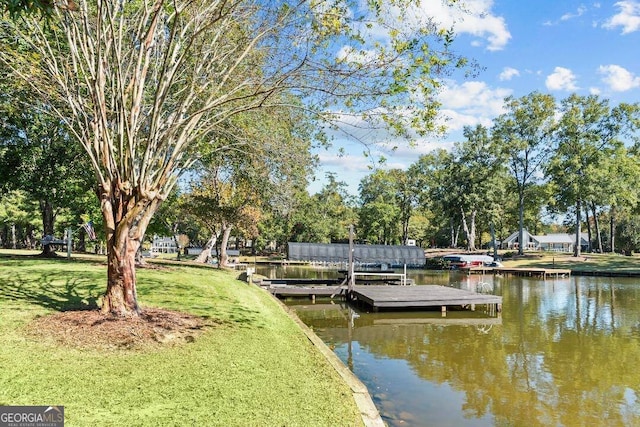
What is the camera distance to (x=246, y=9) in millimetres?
9930

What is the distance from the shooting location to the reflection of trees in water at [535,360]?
8.44 meters

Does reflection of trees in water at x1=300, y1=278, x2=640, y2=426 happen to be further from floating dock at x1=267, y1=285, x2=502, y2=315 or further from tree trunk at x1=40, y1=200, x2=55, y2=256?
tree trunk at x1=40, y1=200, x2=55, y2=256

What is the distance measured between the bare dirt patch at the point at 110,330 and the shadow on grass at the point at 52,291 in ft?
4.40

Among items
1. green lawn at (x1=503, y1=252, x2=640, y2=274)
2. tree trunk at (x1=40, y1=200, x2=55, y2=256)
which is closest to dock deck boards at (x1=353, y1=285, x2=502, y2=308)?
tree trunk at (x1=40, y1=200, x2=55, y2=256)

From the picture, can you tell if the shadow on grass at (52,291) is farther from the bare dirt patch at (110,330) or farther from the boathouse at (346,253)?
the boathouse at (346,253)

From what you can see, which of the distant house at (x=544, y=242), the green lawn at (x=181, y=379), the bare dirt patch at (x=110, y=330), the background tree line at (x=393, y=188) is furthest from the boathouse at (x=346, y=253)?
A: the distant house at (x=544, y=242)

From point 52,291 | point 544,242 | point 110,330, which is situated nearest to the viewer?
point 110,330

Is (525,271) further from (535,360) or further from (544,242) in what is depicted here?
(544,242)

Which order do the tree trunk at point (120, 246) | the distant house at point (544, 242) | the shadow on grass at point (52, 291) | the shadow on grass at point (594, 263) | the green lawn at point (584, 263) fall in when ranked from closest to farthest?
the tree trunk at point (120, 246), the shadow on grass at point (52, 291), the shadow on grass at point (594, 263), the green lawn at point (584, 263), the distant house at point (544, 242)

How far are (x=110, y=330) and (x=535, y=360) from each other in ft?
33.2

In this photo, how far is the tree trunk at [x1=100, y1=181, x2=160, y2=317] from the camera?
8539 millimetres

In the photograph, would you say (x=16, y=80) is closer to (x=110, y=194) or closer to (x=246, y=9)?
(x=110, y=194)

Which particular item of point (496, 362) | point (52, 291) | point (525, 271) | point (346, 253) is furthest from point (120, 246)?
point (525, 271)

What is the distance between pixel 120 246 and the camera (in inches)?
338
